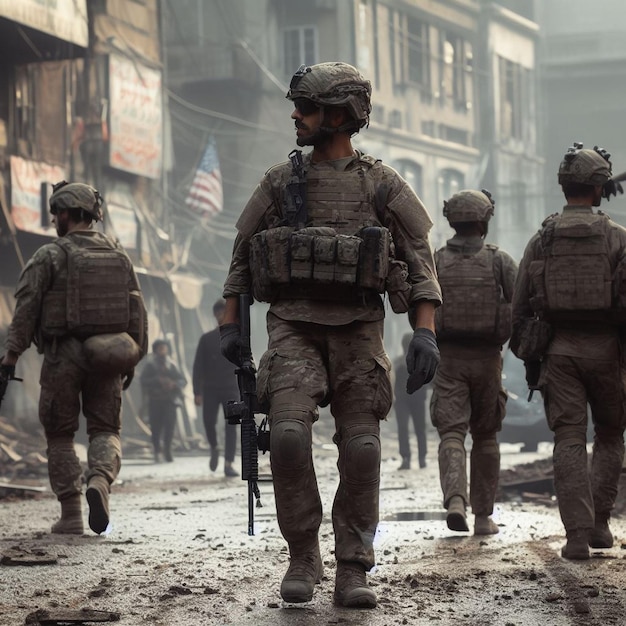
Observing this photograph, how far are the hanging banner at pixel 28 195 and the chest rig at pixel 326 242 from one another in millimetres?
18089

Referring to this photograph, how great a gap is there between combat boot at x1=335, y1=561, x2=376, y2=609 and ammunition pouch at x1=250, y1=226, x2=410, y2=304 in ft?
3.45

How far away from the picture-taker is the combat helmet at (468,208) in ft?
33.5

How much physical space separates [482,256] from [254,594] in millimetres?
4127

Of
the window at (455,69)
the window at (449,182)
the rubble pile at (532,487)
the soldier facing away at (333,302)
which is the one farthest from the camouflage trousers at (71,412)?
the window at (455,69)

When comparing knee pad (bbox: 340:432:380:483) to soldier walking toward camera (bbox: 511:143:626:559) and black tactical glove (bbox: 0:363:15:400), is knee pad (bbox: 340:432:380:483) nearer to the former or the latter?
soldier walking toward camera (bbox: 511:143:626:559)

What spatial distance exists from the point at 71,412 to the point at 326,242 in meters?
3.86

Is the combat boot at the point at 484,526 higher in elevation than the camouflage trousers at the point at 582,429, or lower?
lower

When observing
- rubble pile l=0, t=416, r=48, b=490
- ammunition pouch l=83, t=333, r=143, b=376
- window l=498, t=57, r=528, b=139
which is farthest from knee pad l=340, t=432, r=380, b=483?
window l=498, t=57, r=528, b=139

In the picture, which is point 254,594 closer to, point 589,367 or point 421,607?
point 421,607

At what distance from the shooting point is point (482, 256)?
33.7 feet

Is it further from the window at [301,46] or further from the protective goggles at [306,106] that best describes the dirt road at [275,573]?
the window at [301,46]

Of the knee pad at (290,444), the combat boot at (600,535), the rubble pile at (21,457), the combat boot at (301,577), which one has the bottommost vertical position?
the rubble pile at (21,457)

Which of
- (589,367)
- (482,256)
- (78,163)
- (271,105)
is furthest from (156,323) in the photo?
(589,367)

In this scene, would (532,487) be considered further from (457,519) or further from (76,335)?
(76,335)
